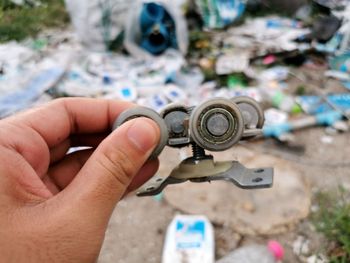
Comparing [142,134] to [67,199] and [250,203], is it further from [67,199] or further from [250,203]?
[250,203]

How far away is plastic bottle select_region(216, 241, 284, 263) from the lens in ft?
5.29

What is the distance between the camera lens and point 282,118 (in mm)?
2375

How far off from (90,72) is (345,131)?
155 centimetres

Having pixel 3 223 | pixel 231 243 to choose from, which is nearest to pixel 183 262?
pixel 231 243

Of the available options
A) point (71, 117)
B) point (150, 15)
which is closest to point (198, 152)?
point (71, 117)

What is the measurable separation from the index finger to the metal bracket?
0.77ft

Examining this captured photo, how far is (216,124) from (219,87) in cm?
182

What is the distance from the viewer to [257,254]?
1636 mm

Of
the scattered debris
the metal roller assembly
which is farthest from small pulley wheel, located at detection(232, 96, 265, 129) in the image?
the scattered debris

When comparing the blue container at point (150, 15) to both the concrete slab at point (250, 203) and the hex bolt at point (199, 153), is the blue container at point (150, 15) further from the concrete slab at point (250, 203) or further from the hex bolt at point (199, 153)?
the hex bolt at point (199, 153)

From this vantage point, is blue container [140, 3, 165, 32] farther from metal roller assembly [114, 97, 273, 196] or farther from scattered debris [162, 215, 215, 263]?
metal roller assembly [114, 97, 273, 196]

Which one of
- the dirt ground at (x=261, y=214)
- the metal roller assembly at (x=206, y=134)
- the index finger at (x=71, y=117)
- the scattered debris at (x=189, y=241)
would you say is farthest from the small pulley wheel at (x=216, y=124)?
the dirt ground at (x=261, y=214)

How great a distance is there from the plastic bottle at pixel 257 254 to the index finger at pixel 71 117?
29.7 inches

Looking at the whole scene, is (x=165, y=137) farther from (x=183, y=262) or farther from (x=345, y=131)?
(x=345, y=131)
